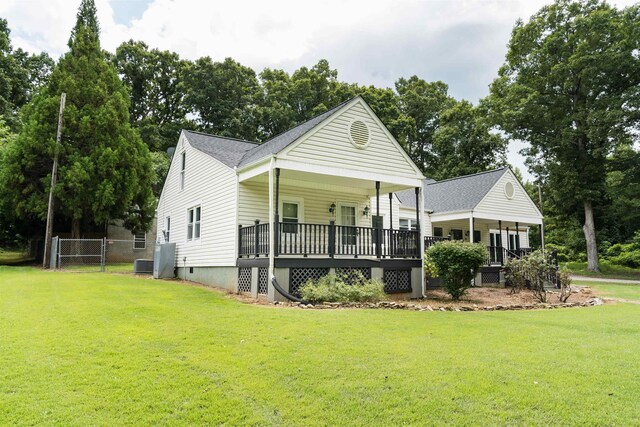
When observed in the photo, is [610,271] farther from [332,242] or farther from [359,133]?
[332,242]

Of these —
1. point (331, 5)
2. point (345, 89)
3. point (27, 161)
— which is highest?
point (345, 89)

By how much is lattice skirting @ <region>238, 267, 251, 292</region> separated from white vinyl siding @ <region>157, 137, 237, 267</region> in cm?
54

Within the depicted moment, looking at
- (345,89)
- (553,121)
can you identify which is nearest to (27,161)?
(345,89)

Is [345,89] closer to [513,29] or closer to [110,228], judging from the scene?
[513,29]

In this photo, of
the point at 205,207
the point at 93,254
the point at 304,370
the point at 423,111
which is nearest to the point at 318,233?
the point at 205,207

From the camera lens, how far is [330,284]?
11391mm

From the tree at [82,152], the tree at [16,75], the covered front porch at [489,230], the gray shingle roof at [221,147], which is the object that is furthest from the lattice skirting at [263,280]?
the tree at [16,75]

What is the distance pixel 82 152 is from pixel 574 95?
106ft

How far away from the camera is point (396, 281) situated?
14.0 m

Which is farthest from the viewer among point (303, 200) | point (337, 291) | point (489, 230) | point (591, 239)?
point (591, 239)

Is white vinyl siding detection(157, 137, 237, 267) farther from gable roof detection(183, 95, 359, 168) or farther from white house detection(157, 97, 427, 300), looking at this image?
gable roof detection(183, 95, 359, 168)

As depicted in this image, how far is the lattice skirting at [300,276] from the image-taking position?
1181cm

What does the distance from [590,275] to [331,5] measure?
24.2 meters

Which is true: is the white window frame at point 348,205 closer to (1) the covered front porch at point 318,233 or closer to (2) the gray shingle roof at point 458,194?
(1) the covered front porch at point 318,233
